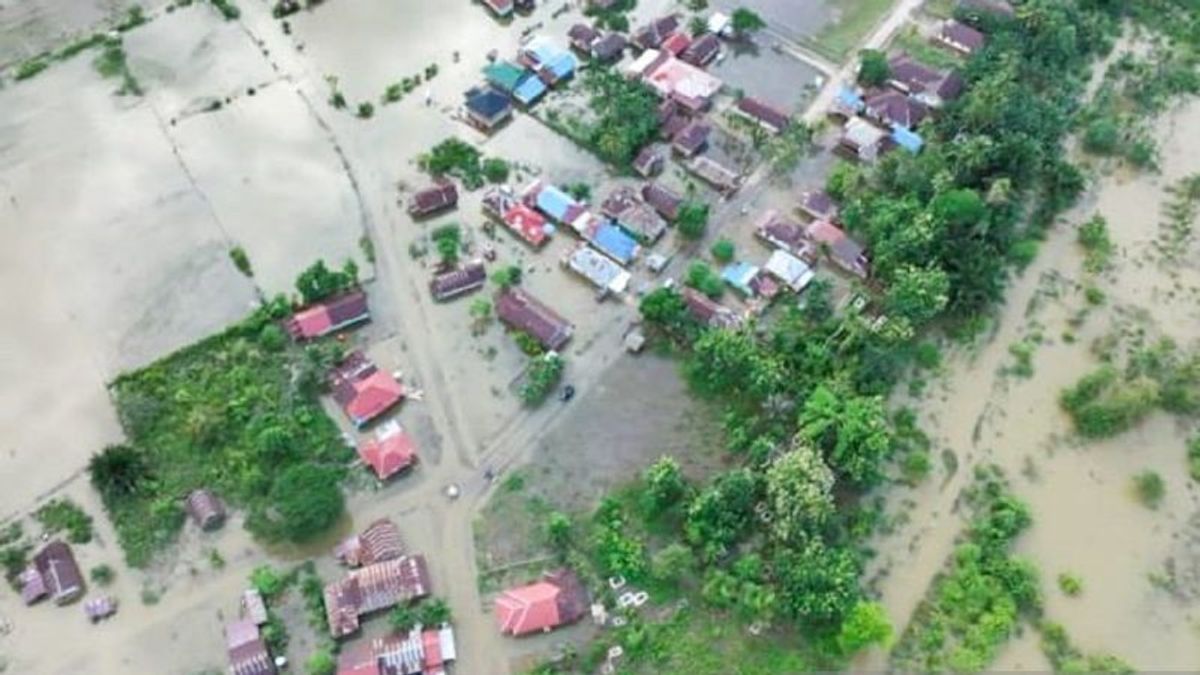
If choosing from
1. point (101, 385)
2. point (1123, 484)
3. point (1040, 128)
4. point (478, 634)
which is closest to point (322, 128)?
point (101, 385)

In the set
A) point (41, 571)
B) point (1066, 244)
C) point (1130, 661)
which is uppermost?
point (1066, 244)

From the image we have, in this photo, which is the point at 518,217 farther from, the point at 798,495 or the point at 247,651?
the point at 247,651

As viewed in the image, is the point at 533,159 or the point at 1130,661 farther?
the point at 533,159

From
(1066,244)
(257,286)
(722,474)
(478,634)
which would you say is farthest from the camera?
(1066,244)

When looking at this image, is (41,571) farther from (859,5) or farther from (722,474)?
(859,5)

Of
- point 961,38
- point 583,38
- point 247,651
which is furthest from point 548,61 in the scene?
point 247,651

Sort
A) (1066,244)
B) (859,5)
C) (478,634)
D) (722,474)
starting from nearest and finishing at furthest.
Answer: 1. (478,634)
2. (722,474)
3. (1066,244)
4. (859,5)

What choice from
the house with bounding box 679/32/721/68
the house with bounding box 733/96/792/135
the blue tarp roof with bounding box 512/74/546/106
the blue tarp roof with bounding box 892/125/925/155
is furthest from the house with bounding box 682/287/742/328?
the house with bounding box 679/32/721/68
